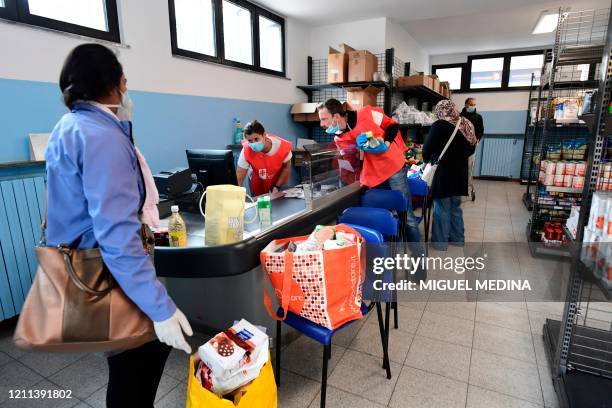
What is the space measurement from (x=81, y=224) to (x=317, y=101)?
4852 mm

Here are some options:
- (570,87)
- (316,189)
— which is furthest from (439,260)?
(570,87)

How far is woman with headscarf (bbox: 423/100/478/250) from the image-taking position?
344 cm

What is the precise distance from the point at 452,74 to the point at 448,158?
6.02 meters

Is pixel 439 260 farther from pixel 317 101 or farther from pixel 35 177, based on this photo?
pixel 35 177

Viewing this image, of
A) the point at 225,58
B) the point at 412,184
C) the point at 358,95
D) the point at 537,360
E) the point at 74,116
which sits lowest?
the point at 537,360

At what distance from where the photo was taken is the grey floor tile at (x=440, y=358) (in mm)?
1942

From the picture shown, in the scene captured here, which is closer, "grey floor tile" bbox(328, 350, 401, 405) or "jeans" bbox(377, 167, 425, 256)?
"grey floor tile" bbox(328, 350, 401, 405)

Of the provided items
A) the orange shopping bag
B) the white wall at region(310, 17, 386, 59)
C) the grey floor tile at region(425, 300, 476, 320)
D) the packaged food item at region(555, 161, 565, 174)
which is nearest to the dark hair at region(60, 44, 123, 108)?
the orange shopping bag

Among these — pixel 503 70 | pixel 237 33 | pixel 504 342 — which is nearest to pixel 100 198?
pixel 504 342

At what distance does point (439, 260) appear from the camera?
3.59 m

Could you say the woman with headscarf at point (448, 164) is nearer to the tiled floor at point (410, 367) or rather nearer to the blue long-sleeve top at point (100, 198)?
the tiled floor at point (410, 367)

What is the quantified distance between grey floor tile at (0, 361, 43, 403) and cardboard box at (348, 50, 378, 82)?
4.29 meters

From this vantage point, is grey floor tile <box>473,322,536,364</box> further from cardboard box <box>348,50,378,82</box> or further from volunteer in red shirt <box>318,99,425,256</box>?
cardboard box <box>348,50,378,82</box>

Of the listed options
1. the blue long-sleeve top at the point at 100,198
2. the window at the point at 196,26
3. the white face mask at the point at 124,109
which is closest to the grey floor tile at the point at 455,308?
the blue long-sleeve top at the point at 100,198
